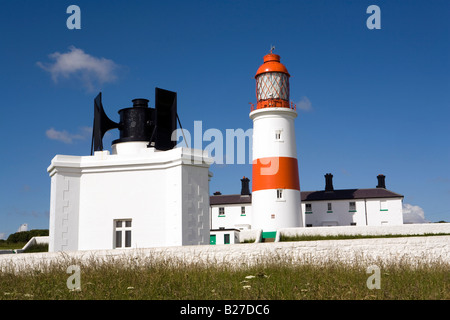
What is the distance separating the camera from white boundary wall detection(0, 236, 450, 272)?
13.6 meters

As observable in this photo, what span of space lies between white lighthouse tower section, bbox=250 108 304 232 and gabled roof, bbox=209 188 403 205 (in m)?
15.1

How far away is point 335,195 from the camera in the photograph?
4634 cm

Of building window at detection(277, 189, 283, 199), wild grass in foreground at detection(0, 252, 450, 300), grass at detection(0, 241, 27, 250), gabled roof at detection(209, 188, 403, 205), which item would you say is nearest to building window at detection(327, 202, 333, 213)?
gabled roof at detection(209, 188, 403, 205)

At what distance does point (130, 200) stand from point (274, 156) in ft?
51.3

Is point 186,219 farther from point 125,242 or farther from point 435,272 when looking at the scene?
point 435,272

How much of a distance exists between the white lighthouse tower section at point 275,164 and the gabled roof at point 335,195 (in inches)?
595

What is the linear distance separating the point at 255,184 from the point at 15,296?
23802 mm

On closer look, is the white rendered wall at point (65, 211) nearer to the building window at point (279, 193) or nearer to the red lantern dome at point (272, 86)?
the building window at point (279, 193)

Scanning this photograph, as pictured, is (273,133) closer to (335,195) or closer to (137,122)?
(137,122)

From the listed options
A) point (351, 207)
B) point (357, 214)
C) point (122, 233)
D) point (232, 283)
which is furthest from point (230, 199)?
point (232, 283)

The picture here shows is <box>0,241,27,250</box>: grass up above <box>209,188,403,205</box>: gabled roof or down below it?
below

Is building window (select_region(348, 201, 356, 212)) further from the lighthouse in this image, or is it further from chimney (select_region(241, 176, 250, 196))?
the lighthouse
